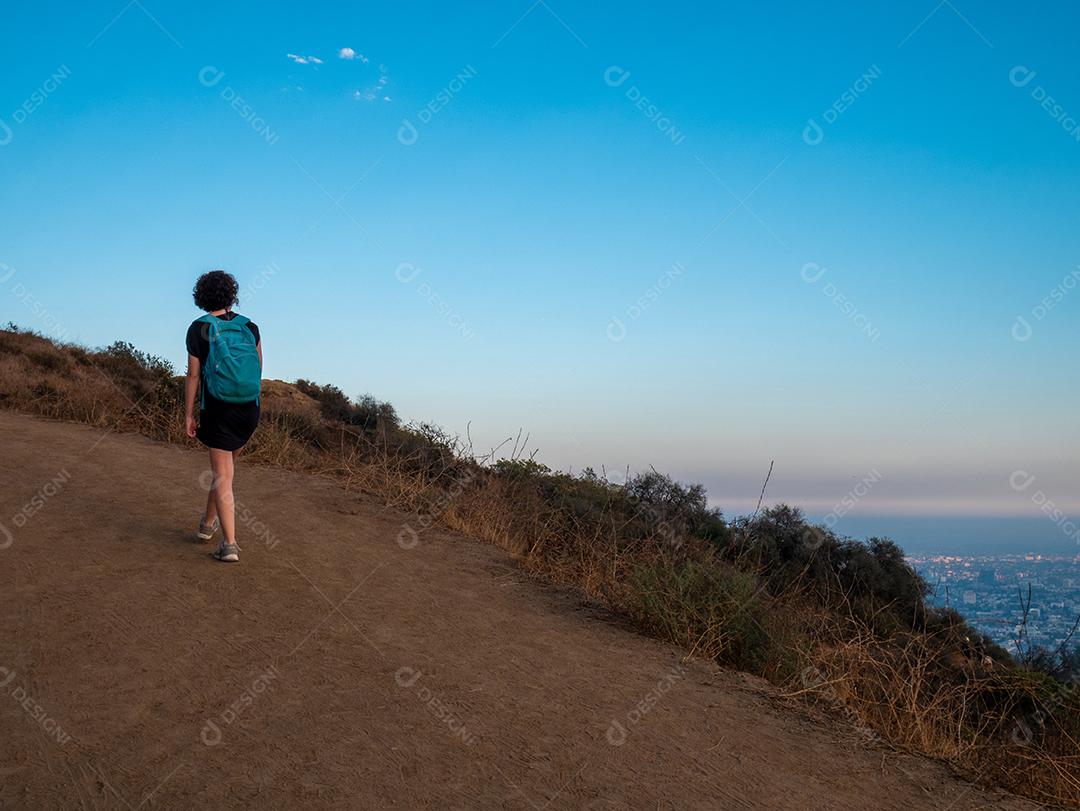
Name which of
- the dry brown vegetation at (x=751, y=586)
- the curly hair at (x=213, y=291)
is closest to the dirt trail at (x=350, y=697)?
the dry brown vegetation at (x=751, y=586)

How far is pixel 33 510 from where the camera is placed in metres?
7.47

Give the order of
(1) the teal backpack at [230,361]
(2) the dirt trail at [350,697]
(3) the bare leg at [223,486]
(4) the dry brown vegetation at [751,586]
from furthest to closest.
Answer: (3) the bare leg at [223,486] → (1) the teal backpack at [230,361] → (4) the dry brown vegetation at [751,586] → (2) the dirt trail at [350,697]

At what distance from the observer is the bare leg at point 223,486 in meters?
6.29

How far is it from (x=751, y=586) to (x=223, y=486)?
4.20 metres

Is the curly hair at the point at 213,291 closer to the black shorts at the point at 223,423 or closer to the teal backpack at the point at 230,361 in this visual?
the teal backpack at the point at 230,361

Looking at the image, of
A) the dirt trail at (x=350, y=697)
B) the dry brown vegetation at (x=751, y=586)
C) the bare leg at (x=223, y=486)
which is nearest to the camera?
the dirt trail at (x=350, y=697)

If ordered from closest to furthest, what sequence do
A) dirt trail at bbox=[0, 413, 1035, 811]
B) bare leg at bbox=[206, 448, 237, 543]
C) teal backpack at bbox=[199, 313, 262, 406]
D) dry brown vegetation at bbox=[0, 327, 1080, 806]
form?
dirt trail at bbox=[0, 413, 1035, 811] → dry brown vegetation at bbox=[0, 327, 1080, 806] → teal backpack at bbox=[199, 313, 262, 406] → bare leg at bbox=[206, 448, 237, 543]

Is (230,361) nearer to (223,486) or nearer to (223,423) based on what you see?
(223,423)

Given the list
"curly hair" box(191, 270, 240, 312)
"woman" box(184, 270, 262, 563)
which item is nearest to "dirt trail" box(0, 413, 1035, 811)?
"woman" box(184, 270, 262, 563)

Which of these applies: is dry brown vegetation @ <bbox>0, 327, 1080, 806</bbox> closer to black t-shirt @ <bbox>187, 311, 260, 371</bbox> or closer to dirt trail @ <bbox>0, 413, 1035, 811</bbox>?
dirt trail @ <bbox>0, 413, 1035, 811</bbox>

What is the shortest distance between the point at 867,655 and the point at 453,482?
5.93 meters

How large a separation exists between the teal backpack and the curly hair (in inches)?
4.6

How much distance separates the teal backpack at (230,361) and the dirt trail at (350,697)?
1.38 metres

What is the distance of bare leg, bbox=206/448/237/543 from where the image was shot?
6285mm
